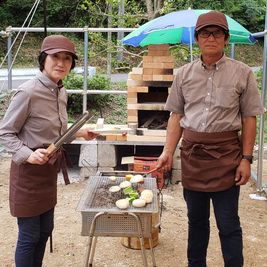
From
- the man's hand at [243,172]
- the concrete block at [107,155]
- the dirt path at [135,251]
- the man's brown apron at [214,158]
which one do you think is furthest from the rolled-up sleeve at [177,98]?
the concrete block at [107,155]

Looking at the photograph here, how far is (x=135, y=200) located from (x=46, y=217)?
56cm

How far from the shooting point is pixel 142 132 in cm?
565

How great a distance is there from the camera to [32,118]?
95.8 inches

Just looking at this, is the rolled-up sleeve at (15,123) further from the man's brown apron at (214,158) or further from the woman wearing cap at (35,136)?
the man's brown apron at (214,158)

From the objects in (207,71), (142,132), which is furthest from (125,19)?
(207,71)

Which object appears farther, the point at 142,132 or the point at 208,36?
the point at 142,132

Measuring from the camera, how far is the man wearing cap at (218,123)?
8.50 feet

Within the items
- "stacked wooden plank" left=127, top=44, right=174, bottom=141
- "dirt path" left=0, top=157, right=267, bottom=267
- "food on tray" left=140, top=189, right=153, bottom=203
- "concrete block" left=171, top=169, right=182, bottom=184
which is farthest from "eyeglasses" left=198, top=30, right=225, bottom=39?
"concrete block" left=171, top=169, right=182, bottom=184

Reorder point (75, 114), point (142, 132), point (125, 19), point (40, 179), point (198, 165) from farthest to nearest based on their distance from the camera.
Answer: point (125, 19) < point (75, 114) < point (142, 132) < point (198, 165) < point (40, 179)

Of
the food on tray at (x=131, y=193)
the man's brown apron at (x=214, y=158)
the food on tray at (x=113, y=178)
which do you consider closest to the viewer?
the man's brown apron at (x=214, y=158)

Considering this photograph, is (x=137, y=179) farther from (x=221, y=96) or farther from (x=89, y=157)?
(x=89, y=157)

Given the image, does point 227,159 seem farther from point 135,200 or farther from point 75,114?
point 75,114

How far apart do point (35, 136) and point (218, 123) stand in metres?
1.07

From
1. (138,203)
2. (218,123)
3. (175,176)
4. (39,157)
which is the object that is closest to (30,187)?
(39,157)
